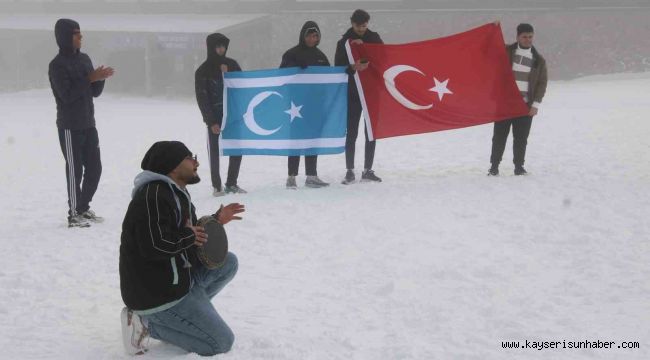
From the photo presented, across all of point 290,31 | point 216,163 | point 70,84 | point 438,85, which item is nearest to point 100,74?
point 70,84

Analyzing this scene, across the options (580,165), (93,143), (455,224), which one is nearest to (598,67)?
(580,165)

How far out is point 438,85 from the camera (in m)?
7.93

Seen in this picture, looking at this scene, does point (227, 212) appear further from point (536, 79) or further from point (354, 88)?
point (536, 79)

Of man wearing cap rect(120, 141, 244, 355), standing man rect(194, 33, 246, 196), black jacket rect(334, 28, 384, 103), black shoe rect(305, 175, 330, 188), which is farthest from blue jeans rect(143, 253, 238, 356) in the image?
black jacket rect(334, 28, 384, 103)

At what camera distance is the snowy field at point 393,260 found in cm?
398

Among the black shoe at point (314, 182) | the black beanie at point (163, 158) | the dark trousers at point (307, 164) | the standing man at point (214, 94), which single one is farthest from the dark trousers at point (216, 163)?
the black beanie at point (163, 158)

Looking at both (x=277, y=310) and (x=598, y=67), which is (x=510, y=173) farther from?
(x=598, y=67)

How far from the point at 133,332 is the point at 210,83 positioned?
4.35 m

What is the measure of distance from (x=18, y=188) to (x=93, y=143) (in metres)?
2.74

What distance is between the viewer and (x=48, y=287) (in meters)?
4.81

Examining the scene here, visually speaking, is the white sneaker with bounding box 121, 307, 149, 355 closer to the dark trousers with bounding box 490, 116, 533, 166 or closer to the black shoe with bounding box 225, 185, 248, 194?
the black shoe with bounding box 225, 185, 248, 194

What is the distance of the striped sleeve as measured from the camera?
3.34m

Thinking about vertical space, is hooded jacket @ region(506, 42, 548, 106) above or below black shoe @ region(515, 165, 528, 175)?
above

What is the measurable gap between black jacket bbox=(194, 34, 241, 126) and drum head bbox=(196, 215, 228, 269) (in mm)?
4063
